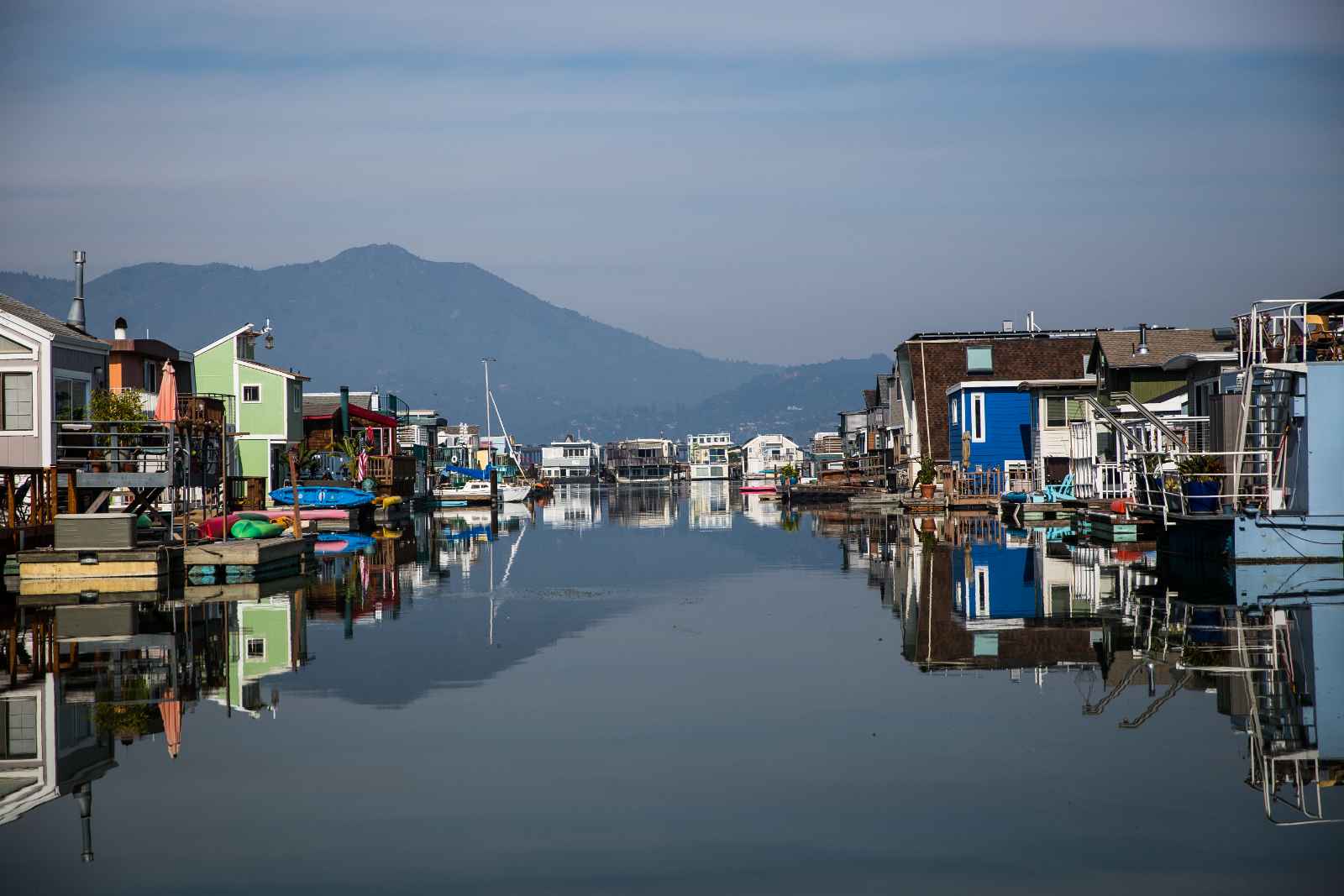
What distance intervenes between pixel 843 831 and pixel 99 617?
1859 centimetres

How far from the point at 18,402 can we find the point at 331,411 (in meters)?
45.1

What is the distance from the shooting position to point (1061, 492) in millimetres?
55781

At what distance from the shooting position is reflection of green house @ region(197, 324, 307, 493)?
2616 inches

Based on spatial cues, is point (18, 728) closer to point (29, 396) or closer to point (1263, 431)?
point (29, 396)

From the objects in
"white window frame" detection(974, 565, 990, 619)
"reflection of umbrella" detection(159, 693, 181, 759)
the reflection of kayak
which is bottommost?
"reflection of umbrella" detection(159, 693, 181, 759)

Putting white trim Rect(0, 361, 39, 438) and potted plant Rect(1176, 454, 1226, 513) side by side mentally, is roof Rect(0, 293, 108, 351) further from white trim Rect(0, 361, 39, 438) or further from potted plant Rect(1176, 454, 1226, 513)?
potted plant Rect(1176, 454, 1226, 513)

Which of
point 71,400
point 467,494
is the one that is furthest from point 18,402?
point 467,494

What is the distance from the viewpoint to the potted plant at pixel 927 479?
2697 inches

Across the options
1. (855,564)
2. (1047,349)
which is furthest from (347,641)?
(1047,349)

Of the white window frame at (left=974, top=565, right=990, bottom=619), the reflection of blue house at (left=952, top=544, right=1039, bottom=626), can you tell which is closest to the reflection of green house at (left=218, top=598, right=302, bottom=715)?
the reflection of blue house at (left=952, top=544, right=1039, bottom=626)

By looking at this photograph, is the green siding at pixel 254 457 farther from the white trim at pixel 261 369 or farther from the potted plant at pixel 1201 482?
the potted plant at pixel 1201 482

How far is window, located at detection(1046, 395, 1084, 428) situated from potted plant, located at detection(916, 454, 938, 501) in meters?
8.40

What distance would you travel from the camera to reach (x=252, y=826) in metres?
10.9

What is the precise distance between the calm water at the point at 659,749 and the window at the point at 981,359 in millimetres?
45339
